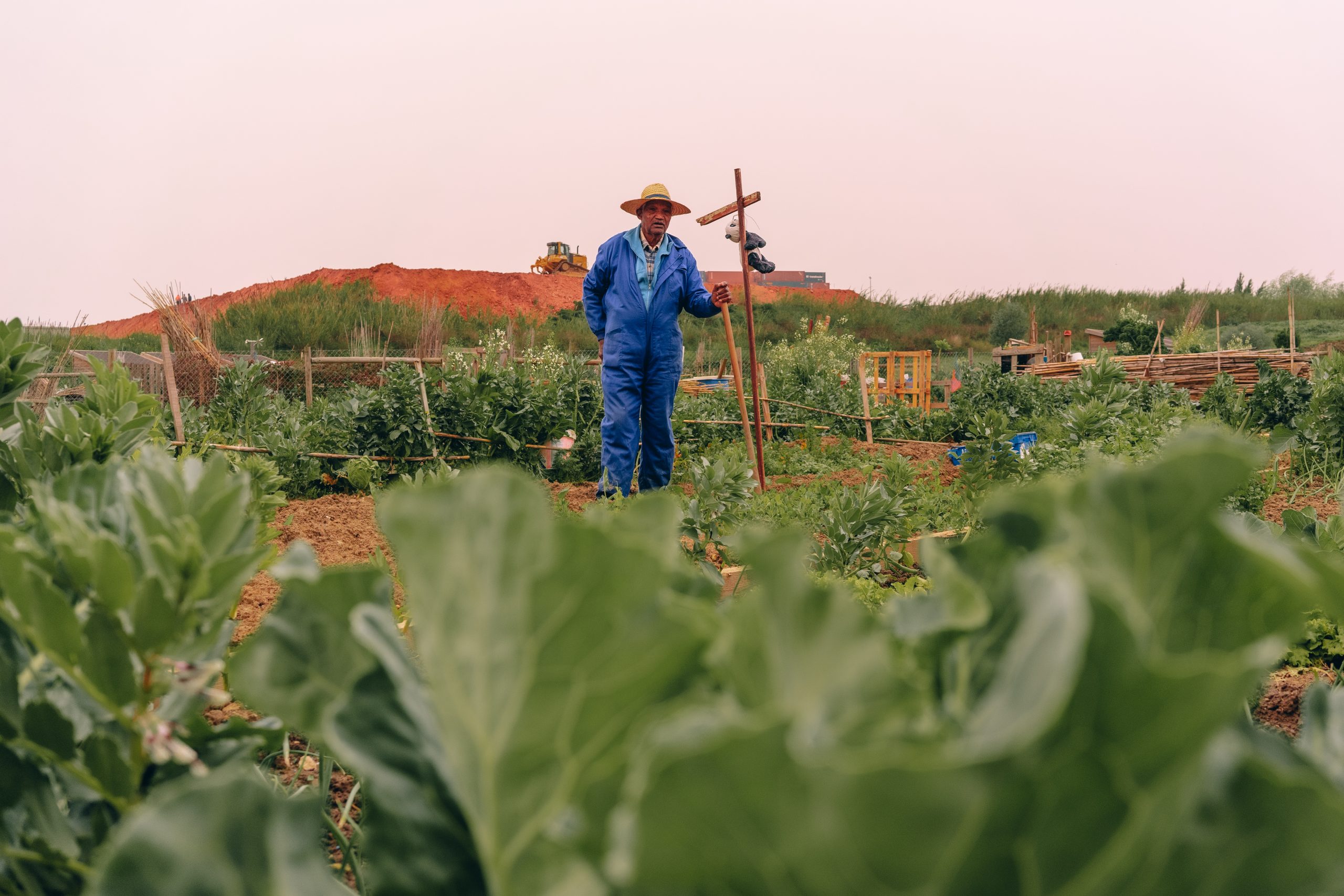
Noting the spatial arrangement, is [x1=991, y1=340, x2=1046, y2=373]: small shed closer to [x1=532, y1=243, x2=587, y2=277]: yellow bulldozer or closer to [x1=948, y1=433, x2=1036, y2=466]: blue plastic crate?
[x1=948, y1=433, x2=1036, y2=466]: blue plastic crate

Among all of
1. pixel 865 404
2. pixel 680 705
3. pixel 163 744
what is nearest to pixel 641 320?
pixel 865 404

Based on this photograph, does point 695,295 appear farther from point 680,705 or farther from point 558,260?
point 558,260

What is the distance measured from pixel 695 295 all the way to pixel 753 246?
2.79ft

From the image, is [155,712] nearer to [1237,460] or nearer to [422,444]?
[1237,460]

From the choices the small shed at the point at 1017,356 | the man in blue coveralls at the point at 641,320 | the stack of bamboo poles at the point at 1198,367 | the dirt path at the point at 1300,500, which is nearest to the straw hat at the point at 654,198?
the man in blue coveralls at the point at 641,320

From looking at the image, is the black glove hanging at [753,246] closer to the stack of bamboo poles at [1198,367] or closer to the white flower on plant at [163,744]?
the white flower on plant at [163,744]

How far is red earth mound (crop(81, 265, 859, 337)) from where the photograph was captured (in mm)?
53156

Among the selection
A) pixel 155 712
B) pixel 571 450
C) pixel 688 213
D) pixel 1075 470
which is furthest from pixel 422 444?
pixel 155 712

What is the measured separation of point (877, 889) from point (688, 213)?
345 inches

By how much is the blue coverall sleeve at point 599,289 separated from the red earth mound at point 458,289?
4411 cm

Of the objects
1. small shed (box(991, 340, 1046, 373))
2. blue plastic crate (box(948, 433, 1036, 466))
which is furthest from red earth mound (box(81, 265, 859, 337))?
blue plastic crate (box(948, 433, 1036, 466))

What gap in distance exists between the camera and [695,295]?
7953mm

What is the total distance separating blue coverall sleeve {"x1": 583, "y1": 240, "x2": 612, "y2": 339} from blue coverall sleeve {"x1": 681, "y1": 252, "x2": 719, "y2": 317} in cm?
73

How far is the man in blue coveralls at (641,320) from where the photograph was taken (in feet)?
25.3
